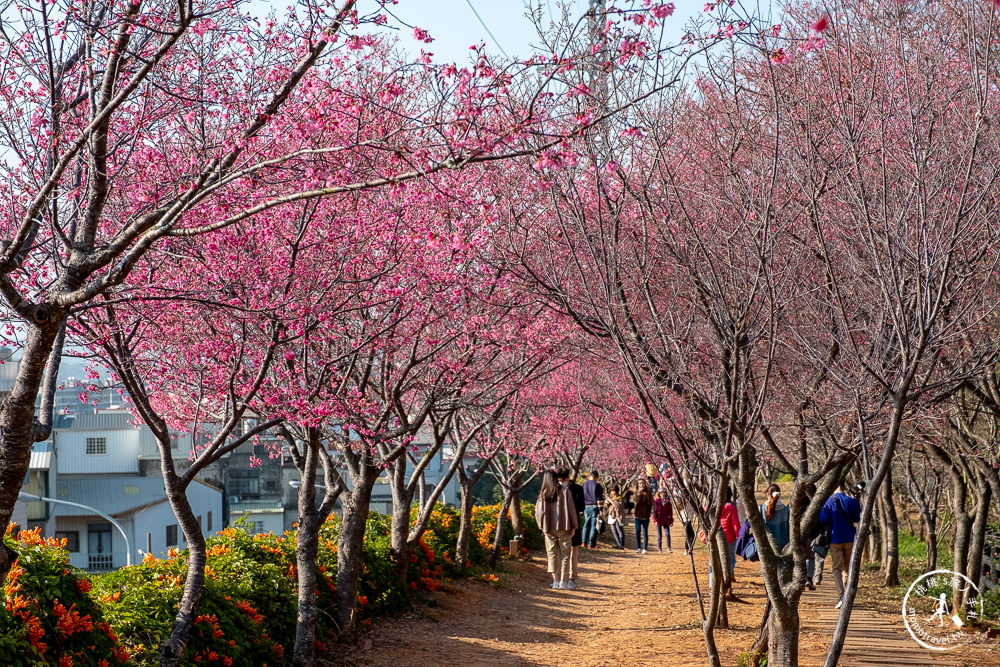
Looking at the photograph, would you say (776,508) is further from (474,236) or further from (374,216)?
(374,216)

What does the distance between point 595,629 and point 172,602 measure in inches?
259

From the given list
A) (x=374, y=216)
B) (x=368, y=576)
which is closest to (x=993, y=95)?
(x=374, y=216)

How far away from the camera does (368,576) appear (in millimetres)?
12375

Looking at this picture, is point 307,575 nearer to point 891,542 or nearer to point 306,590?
point 306,590

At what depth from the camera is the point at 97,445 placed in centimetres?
4203

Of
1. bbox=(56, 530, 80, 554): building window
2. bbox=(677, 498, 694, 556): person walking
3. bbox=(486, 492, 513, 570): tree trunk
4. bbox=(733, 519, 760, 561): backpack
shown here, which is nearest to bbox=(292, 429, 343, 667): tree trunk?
bbox=(677, 498, 694, 556): person walking

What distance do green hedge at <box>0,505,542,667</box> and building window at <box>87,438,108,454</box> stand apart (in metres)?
31.8

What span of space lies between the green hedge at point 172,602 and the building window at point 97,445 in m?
31.8

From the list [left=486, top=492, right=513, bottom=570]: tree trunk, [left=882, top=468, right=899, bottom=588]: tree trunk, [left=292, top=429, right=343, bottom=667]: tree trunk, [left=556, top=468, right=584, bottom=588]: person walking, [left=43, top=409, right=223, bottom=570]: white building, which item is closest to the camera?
[left=292, top=429, right=343, bottom=667]: tree trunk

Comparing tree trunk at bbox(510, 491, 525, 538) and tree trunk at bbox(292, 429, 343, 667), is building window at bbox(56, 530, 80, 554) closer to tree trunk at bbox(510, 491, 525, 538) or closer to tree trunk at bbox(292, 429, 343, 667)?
tree trunk at bbox(510, 491, 525, 538)

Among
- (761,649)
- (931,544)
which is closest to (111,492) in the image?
(931,544)

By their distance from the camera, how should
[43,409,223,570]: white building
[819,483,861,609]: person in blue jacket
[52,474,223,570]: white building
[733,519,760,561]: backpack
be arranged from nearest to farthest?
[733,519,760,561]: backpack → [819,483,861,609]: person in blue jacket → [52,474,223,570]: white building → [43,409,223,570]: white building

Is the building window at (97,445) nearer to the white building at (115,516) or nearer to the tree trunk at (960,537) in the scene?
the white building at (115,516)

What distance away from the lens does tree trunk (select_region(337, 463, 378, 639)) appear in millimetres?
10469
